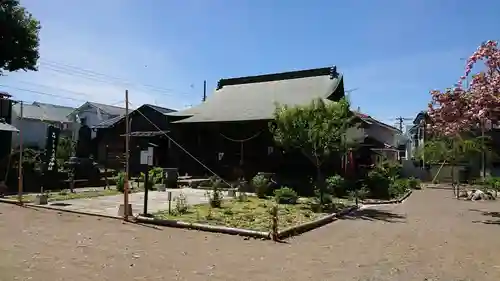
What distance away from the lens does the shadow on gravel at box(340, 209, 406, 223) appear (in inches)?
508

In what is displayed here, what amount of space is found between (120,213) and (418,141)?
125ft

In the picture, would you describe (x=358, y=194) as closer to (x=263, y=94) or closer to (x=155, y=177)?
(x=155, y=177)

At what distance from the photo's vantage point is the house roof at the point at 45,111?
44250mm

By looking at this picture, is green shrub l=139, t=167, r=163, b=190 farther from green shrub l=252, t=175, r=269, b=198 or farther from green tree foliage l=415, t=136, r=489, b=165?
green tree foliage l=415, t=136, r=489, b=165

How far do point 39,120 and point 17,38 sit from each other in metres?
24.1

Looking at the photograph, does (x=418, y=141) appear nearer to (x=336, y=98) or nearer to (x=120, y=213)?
(x=336, y=98)

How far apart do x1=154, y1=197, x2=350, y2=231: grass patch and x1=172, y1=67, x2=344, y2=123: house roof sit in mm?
7399

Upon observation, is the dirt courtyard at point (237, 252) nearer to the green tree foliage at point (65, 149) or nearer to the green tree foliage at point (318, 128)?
the green tree foliage at point (318, 128)

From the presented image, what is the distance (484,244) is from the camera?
945 centimetres

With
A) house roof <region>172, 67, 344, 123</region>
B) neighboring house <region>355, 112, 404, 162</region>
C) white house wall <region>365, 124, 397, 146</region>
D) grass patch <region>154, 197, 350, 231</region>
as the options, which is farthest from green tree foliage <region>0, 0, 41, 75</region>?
white house wall <region>365, 124, 397, 146</region>

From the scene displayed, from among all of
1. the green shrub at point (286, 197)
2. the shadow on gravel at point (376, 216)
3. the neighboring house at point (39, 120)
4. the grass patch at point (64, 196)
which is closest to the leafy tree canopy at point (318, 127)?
the green shrub at point (286, 197)

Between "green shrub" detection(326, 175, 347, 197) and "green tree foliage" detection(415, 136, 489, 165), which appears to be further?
"green tree foliage" detection(415, 136, 489, 165)

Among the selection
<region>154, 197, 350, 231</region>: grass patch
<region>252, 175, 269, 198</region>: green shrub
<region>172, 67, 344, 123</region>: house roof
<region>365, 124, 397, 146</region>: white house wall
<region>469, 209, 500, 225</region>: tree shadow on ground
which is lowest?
<region>469, 209, 500, 225</region>: tree shadow on ground

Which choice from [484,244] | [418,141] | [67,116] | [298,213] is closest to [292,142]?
[298,213]
